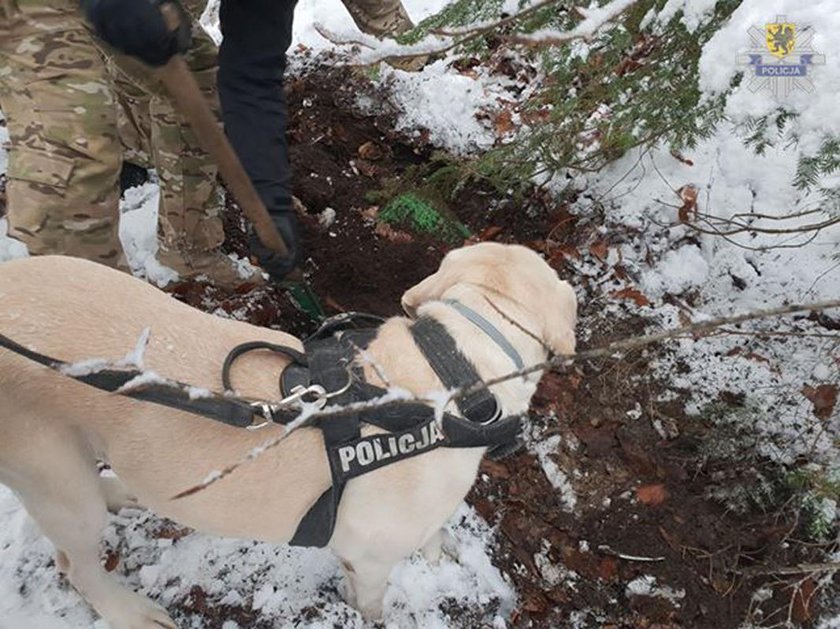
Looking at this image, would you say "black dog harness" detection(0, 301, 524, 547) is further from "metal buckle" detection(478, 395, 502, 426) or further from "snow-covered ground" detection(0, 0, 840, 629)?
"snow-covered ground" detection(0, 0, 840, 629)

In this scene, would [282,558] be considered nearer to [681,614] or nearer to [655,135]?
[681,614]

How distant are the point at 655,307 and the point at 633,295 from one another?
0.44 ft

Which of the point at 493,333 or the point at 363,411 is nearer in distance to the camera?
the point at 363,411

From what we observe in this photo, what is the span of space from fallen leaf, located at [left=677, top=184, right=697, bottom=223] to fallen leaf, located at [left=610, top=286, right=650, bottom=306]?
1.54 ft

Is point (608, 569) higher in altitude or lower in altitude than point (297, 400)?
lower

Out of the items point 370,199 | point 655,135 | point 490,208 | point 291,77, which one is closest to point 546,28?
point 655,135

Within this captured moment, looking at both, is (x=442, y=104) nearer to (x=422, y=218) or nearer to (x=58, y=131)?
(x=422, y=218)

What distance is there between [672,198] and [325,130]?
2315 mm

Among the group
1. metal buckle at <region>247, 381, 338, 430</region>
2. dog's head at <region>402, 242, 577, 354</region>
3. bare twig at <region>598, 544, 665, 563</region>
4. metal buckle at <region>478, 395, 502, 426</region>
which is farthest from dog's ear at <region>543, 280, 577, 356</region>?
bare twig at <region>598, 544, 665, 563</region>

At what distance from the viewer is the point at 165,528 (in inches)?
106

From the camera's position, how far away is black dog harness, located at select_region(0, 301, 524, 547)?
1.62m

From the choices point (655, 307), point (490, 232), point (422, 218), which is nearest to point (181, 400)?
point (422, 218)

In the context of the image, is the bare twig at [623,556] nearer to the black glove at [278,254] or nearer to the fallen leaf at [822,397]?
the fallen leaf at [822,397]

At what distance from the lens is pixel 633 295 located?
11.4 ft
